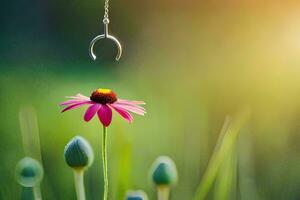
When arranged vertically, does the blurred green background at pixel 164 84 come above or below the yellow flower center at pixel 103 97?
above

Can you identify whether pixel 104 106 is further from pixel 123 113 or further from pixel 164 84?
pixel 164 84

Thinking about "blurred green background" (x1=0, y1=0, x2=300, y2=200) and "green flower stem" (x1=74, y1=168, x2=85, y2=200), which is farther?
"blurred green background" (x1=0, y1=0, x2=300, y2=200)

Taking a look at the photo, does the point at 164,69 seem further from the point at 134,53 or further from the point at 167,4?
the point at 167,4

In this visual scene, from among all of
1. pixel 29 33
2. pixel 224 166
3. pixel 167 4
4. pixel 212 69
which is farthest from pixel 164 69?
pixel 224 166

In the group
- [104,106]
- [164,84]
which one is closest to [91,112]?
[104,106]

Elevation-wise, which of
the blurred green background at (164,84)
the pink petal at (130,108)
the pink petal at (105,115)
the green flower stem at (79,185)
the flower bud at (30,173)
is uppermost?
the blurred green background at (164,84)

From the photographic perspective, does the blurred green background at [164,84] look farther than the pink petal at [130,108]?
Yes

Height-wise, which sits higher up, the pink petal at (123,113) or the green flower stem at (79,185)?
the pink petal at (123,113)
